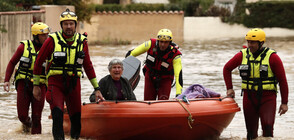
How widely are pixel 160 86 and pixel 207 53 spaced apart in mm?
15761

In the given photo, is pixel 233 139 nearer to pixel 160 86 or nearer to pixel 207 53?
pixel 160 86

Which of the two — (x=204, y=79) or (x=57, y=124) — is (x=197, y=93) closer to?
(x=57, y=124)

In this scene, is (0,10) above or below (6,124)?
above

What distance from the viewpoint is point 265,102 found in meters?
7.66

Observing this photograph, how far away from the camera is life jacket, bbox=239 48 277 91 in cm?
759

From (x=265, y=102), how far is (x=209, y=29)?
27693mm

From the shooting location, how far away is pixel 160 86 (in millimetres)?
8867

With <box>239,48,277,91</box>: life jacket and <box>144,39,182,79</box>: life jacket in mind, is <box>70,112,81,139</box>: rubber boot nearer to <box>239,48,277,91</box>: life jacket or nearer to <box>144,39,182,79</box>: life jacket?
<box>144,39,182,79</box>: life jacket

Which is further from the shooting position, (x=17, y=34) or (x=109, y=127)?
(x=17, y=34)

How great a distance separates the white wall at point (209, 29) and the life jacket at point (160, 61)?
2588cm

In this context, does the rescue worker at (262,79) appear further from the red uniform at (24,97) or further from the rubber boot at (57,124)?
the red uniform at (24,97)

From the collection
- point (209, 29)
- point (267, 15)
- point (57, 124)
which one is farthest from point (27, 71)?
point (267, 15)

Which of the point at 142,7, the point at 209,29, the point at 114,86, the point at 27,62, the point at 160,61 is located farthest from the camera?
the point at 142,7

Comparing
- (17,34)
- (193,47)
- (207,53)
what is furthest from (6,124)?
(193,47)
